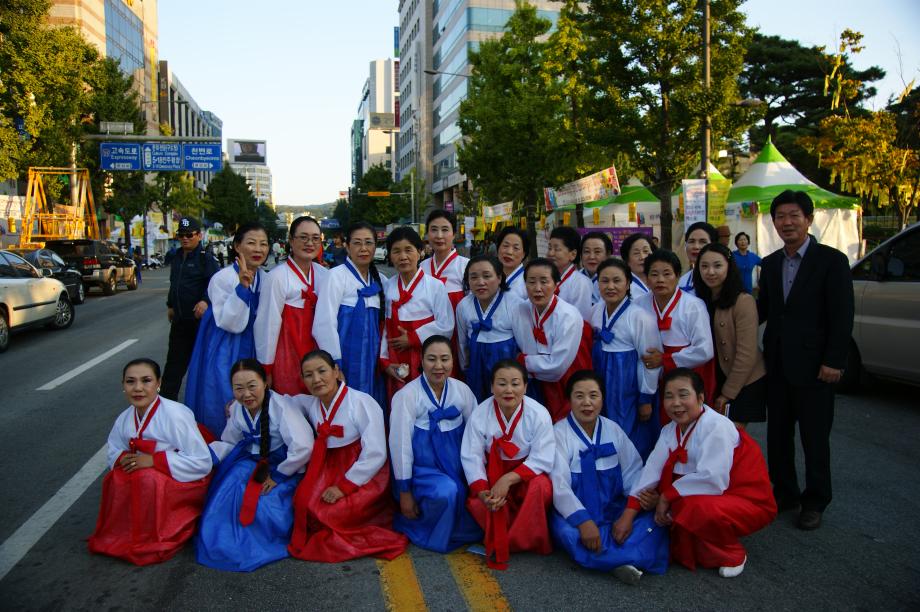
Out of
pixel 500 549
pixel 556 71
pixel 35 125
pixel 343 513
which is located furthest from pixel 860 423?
pixel 35 125

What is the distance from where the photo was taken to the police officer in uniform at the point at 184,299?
5742 mm

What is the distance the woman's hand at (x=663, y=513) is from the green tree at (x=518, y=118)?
1831 cm

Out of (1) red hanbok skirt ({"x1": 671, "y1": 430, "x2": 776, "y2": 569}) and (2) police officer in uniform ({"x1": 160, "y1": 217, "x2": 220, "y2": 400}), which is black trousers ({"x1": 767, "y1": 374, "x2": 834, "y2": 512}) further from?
(2) police officer in uniform ({"x1": 160, "y1": 217, "x2": 220, "y2": 400})

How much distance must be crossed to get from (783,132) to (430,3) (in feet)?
131

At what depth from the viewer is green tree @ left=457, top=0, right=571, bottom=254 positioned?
21844 mm

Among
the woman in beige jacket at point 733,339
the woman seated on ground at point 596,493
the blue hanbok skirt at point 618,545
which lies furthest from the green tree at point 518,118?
the blue hanbok skirt at point 618,545

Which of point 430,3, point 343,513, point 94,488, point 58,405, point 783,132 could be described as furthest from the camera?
point 430,3

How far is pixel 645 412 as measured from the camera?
410cm

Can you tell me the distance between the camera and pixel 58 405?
23.0 feet

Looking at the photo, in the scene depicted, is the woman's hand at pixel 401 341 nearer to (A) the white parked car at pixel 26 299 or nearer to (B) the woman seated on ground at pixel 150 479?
(B) the woman seated on ground at pixel 150 479

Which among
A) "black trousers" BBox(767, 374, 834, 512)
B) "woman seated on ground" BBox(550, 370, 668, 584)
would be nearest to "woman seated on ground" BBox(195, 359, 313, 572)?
"woman seated on ground" BBox(550, 370, 668, 584)

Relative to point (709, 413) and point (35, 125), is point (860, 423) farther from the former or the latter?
point (35, 125)

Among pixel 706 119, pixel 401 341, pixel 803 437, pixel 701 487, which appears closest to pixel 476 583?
pixel 701 487

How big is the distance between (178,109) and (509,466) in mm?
78653
